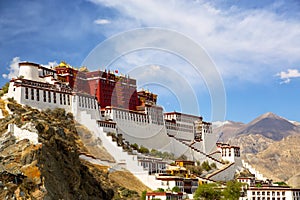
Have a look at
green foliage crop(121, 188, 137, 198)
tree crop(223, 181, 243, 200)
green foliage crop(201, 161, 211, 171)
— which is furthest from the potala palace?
tree crop(223, 181, 243, 200)

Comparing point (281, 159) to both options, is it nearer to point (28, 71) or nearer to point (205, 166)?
point (205, 166)

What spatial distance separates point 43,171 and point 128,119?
125 ft

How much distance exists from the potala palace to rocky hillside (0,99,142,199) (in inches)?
270

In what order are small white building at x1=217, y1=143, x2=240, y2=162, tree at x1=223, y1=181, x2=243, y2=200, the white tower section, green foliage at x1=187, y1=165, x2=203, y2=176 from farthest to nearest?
small white building at x1=217, y1=143, x2=240, y2=162, green foliage at x1=187, y1=165, x2=203, y2=176, the white tower section, tree at x1=223, y1=181, x2=243, y2=200

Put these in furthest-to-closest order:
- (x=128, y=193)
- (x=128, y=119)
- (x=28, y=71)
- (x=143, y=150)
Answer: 1. (x=128, y=119)
2. (x=143, y=150)
3. (x=28, y=71)
4. (x=128, y=193)

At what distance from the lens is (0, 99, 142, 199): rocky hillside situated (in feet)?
126

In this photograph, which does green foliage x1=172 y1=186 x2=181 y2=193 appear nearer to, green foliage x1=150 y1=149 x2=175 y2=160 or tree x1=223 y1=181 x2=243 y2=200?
tree x1=223 y1=181 x2=243 y2=200

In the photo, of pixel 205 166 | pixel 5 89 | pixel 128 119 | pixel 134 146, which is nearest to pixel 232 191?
pixel 205 166

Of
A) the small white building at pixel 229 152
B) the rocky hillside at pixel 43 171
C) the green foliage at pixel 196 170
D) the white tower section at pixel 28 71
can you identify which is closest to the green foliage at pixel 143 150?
the green foliage at pixel 196 170

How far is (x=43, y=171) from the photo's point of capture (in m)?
40.7

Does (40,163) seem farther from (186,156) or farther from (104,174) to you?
(186,156)

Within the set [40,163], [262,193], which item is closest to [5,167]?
[40,163]

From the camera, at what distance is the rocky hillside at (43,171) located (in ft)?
126

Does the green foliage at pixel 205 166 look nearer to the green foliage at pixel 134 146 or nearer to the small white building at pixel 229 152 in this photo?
the small white building at pixel 229 152
